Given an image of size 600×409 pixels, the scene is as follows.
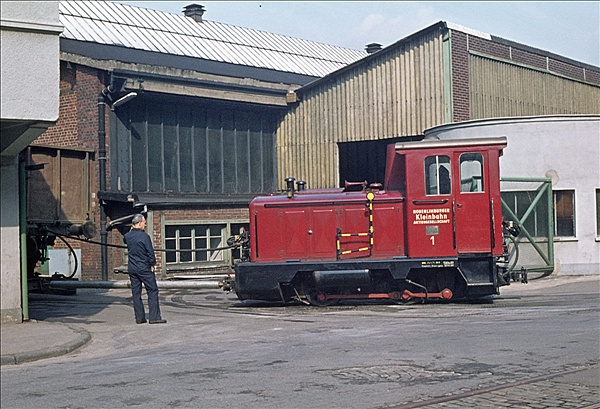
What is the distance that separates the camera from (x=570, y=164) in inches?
897

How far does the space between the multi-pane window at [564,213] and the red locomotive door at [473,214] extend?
734 centimetres

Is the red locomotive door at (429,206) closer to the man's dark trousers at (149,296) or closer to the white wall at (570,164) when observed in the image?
the man's dark trousers at (149,296)

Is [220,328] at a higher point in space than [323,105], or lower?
lower

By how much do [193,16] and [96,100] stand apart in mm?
13869

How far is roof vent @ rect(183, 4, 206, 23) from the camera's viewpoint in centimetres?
3881

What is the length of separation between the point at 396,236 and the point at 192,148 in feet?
45.1

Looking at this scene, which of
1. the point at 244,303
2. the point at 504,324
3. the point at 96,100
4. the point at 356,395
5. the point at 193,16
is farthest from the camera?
the point at 193,16

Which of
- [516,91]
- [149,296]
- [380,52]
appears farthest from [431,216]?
[516,91]

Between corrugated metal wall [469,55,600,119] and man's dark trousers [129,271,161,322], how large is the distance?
16.1 metres

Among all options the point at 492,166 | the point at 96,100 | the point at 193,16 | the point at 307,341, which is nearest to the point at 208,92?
the point at 96,100

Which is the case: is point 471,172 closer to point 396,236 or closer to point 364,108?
point 396,236

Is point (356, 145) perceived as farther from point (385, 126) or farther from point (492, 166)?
point (492, 166)

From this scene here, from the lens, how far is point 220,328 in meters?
13.8

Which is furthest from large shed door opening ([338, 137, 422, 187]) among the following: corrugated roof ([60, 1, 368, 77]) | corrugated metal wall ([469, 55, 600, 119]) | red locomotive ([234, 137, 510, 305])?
red locomotive ([234, 137, 510, 305])
